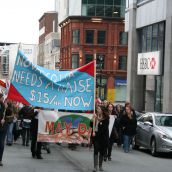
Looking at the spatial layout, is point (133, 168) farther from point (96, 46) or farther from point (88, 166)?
point (96, 46)

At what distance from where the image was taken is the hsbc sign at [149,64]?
1477 inches

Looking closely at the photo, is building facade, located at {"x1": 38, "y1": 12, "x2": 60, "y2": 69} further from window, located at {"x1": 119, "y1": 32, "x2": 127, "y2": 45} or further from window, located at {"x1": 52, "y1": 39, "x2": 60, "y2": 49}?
window, located at {"x1": 119, "y1": 32, "x2": 127, "y2": 45}

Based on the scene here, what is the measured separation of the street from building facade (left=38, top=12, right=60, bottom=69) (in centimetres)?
7233

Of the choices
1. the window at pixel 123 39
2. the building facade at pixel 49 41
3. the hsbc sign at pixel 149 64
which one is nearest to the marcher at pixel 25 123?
the hsbc sign at pixel 149 64

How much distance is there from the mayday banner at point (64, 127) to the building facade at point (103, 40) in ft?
194

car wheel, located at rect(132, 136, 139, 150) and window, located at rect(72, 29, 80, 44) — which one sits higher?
window, located at rect(72, 29, 80, 44)

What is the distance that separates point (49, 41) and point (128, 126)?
82.3 meters

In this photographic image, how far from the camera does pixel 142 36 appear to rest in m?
42.7

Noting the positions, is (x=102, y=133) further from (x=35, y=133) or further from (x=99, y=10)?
(x=99, y=10)

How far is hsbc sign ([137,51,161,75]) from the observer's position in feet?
123

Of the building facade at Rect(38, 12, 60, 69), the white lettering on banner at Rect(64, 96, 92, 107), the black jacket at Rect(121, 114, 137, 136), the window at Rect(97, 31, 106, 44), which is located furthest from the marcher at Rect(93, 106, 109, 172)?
the building facade at Rect(38, 12, 60, 69)

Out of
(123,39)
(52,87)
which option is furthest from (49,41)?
(52,87)

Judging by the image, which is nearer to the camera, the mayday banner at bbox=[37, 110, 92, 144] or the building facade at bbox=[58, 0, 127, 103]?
the mayday banner at bbox=[37, 110, 92, 144]

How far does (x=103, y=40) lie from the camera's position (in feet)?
248
